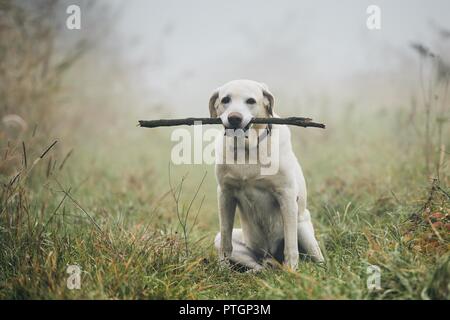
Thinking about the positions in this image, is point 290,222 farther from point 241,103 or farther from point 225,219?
point 241,103

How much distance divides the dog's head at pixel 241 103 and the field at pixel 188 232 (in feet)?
1.60

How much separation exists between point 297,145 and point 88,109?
4.29 metres

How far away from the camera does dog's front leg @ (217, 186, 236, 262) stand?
3441mm

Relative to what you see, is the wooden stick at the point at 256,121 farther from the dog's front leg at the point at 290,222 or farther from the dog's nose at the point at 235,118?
the dog's front leg at the point at 290,222

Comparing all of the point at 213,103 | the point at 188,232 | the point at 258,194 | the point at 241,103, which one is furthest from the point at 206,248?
the point at 241,103

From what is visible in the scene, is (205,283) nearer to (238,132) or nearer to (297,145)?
(238,132)

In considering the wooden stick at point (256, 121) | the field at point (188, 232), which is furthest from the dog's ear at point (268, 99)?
the field at point (188, 232)

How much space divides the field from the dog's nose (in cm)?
46

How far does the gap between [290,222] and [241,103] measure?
94 cm

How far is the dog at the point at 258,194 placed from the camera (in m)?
3.23

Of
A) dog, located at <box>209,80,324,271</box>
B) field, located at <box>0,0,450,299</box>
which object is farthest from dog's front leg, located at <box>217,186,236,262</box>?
field, located at <box>0,0,450,299</box>

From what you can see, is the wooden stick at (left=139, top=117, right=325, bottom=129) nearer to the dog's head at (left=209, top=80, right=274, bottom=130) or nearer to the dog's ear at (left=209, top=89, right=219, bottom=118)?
the dog's head at (left=209, top=80, right=274, bottom=130)
